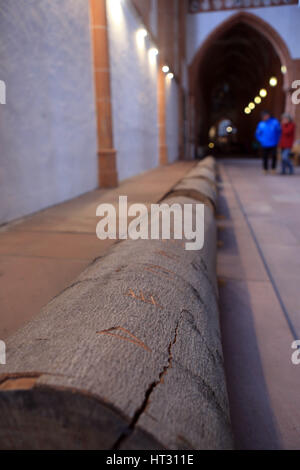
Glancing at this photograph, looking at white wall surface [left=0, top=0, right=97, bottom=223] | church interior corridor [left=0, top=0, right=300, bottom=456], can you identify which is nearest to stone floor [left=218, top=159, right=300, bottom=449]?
church interior corridor [left=0, top=0, right=300, bottom=456]

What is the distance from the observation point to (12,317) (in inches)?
66.6

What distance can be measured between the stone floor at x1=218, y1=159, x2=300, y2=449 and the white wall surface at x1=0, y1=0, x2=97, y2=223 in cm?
221

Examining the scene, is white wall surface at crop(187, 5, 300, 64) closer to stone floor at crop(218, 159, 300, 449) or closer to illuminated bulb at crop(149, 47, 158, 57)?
illuminated bulb at crop(149, 47, 158, 57)

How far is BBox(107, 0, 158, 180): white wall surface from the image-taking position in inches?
283

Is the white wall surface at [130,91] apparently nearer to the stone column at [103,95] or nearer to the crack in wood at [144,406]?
the stone column at [103,95]

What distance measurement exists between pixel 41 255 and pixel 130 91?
6701 millimetres

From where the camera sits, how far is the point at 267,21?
54.5ft

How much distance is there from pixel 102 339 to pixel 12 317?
3.07 ft

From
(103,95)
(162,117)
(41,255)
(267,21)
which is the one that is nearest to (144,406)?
(41,255)

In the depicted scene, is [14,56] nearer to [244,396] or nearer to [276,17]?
[244,396]

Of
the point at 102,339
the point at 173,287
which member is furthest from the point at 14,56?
the point at 102,339

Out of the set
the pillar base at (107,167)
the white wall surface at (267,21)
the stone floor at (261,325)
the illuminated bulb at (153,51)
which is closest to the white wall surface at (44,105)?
the pillar base at (107,167)

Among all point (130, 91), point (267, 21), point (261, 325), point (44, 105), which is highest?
point (267, 21)
